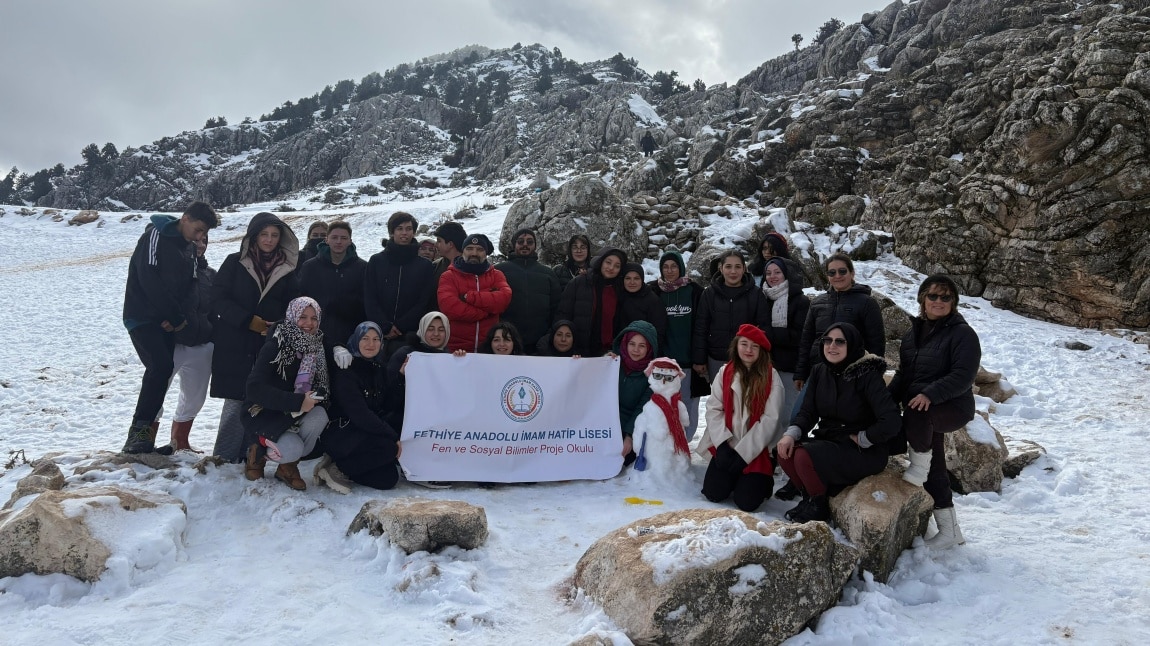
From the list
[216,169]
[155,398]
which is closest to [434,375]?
[155,398]

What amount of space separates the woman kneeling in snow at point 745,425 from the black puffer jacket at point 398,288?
3.21m

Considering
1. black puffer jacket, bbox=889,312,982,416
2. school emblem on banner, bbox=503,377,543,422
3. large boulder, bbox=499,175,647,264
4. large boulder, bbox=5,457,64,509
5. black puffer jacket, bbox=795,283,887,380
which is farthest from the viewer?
large boulder, bbox=499,175,647,264

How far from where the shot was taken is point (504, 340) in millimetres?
5695

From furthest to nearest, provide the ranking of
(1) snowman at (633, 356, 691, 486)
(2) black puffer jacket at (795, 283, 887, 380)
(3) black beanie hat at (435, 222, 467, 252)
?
1. (3) black beanie hat at (435, 222, 467, 252)
2. (1) snowman at (633, 356, 691, 486)
3. (2) black puffer jacket at (795, 283, 887, 380)

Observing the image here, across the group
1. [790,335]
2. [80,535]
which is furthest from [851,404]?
[80,535]

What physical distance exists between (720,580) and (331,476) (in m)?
3.38

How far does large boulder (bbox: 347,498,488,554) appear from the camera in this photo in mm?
3582

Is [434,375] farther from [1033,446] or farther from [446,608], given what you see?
[1033,446]

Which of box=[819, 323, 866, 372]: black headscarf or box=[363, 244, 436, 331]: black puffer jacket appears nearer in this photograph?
box=[819, 323, 866, 372]: black headscarf

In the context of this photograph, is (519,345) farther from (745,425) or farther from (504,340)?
(745,425)

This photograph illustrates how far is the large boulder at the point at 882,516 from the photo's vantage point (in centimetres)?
357

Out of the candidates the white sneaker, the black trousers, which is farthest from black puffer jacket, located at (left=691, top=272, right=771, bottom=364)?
the black trousers

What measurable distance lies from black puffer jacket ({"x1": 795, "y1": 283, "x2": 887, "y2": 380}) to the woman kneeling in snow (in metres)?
0.45

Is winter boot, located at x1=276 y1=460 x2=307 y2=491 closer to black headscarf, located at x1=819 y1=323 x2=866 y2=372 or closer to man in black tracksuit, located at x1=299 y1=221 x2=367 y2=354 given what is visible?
man in black tracksuit, located at x1=299 y1=221 x2=367 y2=354
